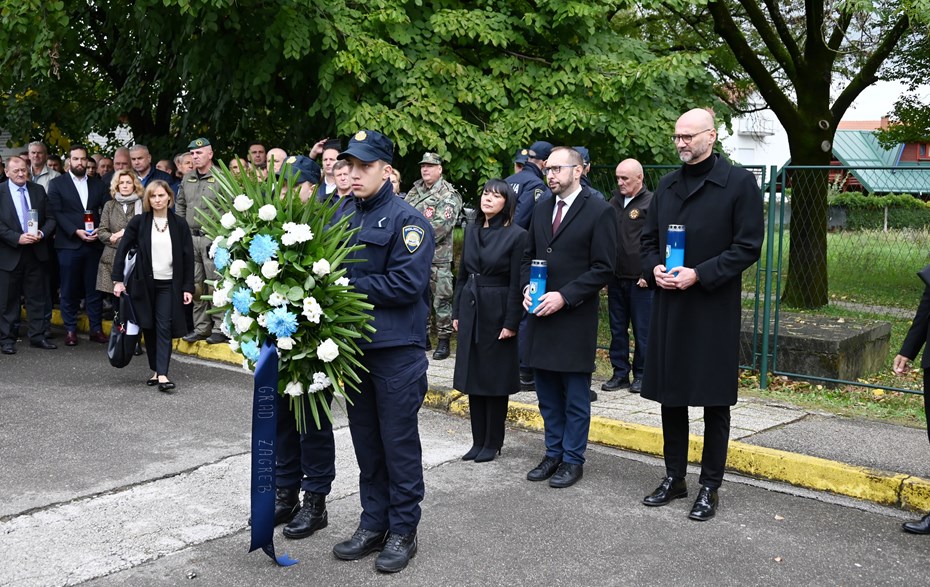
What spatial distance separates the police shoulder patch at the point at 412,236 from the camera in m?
4.70

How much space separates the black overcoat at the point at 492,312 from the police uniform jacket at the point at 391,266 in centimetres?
191

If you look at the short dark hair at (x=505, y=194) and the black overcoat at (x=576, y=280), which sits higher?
the short dark hair at (x=505, y=194)

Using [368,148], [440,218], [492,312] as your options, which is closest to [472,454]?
[492,312]

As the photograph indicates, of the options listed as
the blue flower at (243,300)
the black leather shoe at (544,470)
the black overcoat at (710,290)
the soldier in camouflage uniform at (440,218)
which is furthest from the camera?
the soldier in camouflage uniform at (440,218)

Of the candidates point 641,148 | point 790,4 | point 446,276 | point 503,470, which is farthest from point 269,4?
point 790,4

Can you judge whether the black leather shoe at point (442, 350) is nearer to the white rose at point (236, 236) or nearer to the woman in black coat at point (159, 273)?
the woman in black coat at point (159, 273)

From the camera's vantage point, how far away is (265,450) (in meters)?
4.63

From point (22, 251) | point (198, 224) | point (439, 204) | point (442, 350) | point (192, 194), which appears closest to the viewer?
point (439, 204)

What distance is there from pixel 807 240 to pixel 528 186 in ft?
12.8

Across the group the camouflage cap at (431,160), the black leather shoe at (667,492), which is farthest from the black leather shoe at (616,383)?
the black leather shoe at (667,492)

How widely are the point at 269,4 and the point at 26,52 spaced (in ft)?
9.60

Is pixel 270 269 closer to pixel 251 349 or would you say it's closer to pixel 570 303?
pixel 251 349

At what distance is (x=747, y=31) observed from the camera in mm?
18141

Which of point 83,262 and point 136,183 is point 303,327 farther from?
point 83,262
